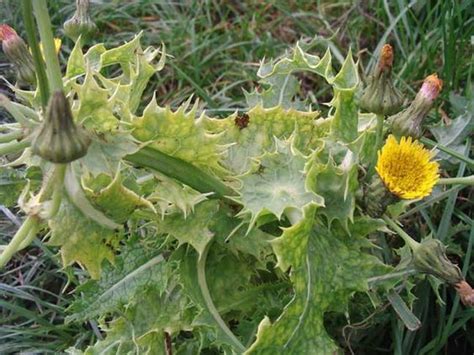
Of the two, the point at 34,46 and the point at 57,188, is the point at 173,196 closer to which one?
the point at 57,188

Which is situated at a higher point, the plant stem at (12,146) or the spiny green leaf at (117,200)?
the plant stem at (12,146)

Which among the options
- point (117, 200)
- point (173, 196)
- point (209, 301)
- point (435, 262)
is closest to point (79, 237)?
point (117, 200)

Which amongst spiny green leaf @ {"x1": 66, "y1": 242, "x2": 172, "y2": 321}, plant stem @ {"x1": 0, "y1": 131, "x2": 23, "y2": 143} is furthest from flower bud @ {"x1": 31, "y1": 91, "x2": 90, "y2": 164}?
spiny green leaf @ {"x1": 66, "y1": 242, "x2": 172, "y2": 321}

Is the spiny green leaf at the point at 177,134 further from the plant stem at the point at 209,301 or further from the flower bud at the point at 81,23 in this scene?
the flower bud at the point at 81,23

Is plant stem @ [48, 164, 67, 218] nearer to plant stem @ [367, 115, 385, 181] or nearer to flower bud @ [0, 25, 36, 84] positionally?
flower bud @ [0, 25, 36, 84]

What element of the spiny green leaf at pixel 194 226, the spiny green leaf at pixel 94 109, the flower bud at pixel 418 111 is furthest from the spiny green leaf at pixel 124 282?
the flower bud at pixel 418 111
